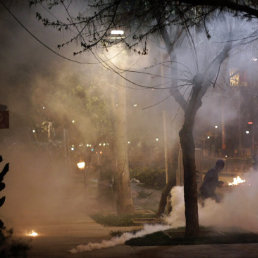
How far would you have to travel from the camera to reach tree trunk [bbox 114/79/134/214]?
1279cm

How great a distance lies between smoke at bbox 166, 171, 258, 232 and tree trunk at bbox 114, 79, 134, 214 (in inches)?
101

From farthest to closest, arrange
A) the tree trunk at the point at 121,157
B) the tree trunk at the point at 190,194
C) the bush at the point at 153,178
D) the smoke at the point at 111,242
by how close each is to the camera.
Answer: the bush at the point at 153,178 → the tree trunk at the point at 121,157 → the tree trunk at the point at 190,194 → the smoke at the point at 111,242

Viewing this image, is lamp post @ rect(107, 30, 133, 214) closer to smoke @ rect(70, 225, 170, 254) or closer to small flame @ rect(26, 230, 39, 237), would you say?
smoke @ rect(70, 225, 170, 254)

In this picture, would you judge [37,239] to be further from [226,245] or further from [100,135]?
[100,135]

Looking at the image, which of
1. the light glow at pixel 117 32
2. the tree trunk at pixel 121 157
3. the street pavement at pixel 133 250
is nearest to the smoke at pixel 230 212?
the street pavement at pixel 133 250

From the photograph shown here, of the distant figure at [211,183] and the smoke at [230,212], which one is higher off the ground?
the distant figure at [211,183]

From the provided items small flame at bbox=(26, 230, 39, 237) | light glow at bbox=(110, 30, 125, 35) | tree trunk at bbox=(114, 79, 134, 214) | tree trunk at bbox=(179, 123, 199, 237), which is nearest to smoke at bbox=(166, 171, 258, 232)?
tree trunk at bbox=(179, 123, 199, 237)

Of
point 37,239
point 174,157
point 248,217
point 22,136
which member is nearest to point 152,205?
point 174,157

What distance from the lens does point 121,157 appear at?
42.2 feet

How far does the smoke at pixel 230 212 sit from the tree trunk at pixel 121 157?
257cm

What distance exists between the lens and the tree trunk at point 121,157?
504 inches

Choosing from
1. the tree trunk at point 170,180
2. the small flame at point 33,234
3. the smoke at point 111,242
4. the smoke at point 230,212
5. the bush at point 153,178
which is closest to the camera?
the smoke at point 111,242

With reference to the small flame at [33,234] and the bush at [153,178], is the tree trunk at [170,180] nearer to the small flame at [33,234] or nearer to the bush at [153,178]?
the small flame at [33,234]

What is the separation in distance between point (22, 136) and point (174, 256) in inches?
757
